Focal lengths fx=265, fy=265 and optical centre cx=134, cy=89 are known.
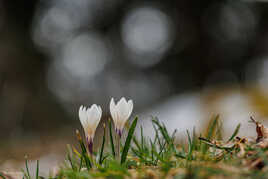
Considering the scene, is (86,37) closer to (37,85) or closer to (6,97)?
(37,85)

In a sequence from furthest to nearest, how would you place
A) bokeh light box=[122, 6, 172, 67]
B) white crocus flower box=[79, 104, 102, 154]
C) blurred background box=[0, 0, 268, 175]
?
bokeh light box=[122, 6, 172, 67] → blurred background box=[0, 0, 268, 175] → white crocus flower box=[79, 104, 102, 154]

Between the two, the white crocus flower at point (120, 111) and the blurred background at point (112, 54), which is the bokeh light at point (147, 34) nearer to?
the blurred background at point (112, 54)

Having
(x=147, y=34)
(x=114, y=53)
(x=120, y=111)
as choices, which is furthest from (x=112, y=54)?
(x=120, y=111)

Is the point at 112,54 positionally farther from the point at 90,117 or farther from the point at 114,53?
the point at 90,117

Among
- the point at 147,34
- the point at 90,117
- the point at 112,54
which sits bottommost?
the point at 90,117

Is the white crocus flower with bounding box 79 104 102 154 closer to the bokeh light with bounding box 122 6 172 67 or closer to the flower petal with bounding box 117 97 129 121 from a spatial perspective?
the flower petal with bounding box 117 97 129 121

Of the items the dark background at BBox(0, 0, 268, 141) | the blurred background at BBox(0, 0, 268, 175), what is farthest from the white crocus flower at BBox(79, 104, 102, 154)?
the dark background at BBox(0, 0, 268, 141)

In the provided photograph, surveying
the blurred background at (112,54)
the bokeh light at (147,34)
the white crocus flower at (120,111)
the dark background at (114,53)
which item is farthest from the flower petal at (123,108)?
the bokeh light at (147,34)
